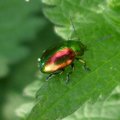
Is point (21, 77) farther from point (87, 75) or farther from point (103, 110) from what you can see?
point (87, 75)

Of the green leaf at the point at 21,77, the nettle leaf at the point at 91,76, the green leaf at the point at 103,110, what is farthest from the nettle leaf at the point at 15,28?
the nettle leaf at the point at 91,76

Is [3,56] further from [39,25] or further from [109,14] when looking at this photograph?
[109,14]

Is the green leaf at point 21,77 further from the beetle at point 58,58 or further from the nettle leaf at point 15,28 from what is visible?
the beetle at point 58,58

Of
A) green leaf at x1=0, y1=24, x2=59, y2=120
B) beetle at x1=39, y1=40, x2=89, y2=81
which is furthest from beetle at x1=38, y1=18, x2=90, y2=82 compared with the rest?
green leaf at x1=0, y1=24, x2=59, y2=120

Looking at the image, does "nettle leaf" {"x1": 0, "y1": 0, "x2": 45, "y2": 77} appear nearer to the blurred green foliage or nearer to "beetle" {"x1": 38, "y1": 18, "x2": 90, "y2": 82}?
the blurred green foliage

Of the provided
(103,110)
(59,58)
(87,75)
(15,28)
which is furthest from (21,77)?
(87,75)

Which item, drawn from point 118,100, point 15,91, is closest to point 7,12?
point 15,91
